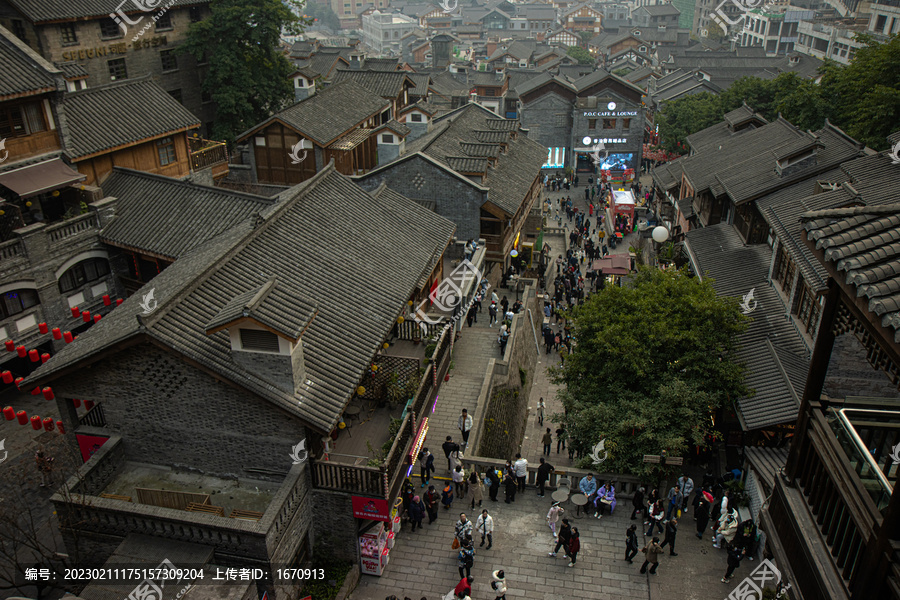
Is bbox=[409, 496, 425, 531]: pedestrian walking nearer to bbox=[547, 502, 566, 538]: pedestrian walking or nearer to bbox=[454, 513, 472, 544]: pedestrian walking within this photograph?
bbox=[454, 513, 472, 544]: pedestrian walking

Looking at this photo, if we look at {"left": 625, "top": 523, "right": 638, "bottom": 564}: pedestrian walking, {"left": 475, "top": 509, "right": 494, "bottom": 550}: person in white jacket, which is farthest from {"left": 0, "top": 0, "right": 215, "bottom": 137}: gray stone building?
{"left": 625, "top": 523, "right": 638, "bottom": 564}: pedestrian walking

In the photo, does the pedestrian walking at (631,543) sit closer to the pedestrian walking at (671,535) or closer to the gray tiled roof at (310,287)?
the pedestrian walking at (671,535)

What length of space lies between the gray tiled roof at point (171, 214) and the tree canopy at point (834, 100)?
107 feet

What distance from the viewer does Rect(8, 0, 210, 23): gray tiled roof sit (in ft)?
113

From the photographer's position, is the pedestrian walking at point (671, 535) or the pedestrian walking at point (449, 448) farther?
the pedestrian walking at point (449, 448)

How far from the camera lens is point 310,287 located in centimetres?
1861

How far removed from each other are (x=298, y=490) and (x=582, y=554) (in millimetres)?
8161

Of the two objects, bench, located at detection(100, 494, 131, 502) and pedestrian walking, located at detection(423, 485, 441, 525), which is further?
pedestrian walking, located at detection(423, 485, 441, 525)

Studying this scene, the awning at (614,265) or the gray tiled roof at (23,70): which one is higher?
the gray tiled roof at (23,70)

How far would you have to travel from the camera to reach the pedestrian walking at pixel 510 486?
20.3 meters

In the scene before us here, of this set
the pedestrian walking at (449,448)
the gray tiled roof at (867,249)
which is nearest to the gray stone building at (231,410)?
the pedestrian walking at (449,448)

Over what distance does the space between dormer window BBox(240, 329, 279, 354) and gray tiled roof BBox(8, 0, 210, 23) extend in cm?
2947

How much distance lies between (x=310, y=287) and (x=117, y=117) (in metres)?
17.7

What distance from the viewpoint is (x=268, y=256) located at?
18.8m
